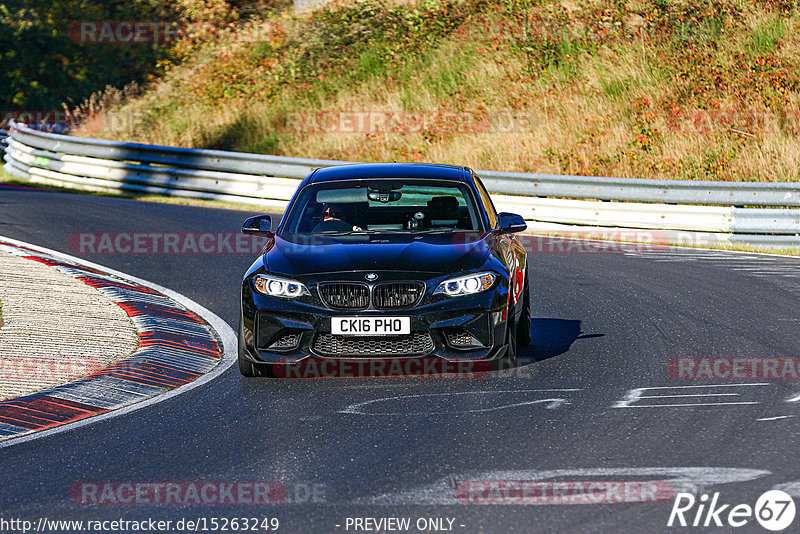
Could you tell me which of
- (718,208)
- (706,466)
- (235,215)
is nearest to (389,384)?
(706,466)

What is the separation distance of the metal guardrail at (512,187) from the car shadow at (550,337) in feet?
21.2

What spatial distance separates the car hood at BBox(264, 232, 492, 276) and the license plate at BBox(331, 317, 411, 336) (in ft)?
1.27

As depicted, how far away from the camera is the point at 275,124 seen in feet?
A: 92.9

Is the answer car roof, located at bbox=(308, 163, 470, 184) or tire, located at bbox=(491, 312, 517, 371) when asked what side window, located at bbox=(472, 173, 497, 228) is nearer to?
car roof, located at bbox=(308, 163, 470, 184)

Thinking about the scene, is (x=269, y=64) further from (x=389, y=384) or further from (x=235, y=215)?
(x=389, y=384)

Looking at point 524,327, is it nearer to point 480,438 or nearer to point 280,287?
point 280,287

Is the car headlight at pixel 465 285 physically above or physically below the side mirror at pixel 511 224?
below

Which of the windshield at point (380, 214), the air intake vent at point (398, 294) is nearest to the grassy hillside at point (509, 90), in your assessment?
the windshield at point (380, 214)

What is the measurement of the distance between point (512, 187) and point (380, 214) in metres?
9.76

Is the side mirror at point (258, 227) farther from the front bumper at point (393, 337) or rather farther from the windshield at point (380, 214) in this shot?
the front bumper at point (393, 337)

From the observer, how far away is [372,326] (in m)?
8.00

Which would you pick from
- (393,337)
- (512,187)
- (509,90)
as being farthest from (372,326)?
(509,90)

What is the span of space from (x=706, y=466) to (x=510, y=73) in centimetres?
2308

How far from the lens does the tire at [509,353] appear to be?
839 cm
